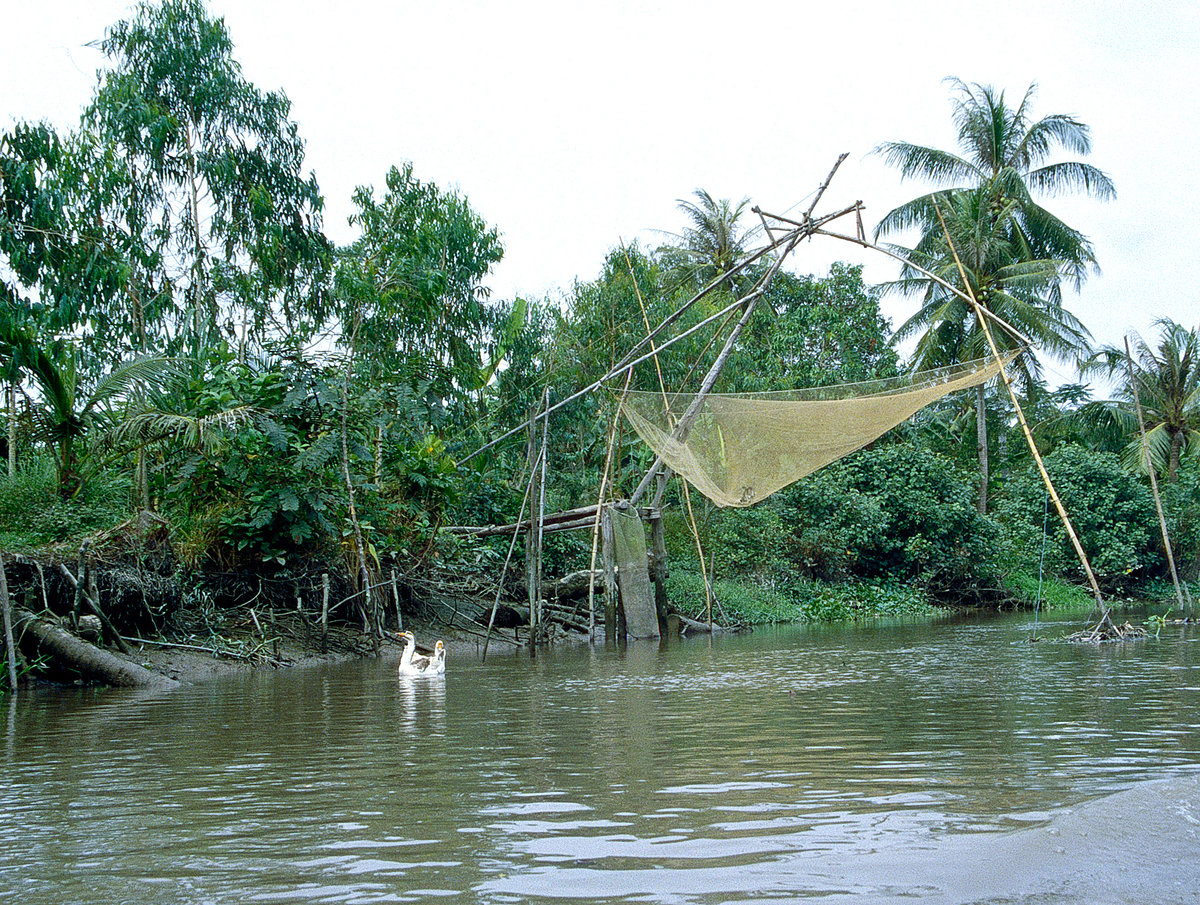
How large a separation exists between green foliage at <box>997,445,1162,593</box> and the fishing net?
535 inches

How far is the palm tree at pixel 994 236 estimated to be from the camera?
68.2ft

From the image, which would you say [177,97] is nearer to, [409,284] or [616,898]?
[409,284]

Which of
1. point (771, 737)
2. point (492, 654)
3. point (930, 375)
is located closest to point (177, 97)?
point (492, 654)

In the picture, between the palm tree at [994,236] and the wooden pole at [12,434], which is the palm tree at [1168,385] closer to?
the palm tree at [994,236]

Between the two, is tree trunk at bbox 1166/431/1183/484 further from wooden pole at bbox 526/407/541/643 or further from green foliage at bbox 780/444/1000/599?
wooden pole at bbox 526/407/541/643

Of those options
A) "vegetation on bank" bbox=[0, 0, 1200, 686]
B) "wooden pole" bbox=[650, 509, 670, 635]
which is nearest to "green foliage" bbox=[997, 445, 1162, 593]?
"vegetation on bank" bbox=[0, 0, 1200, 686]

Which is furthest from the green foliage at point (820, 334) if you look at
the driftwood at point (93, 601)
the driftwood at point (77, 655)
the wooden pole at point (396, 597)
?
the driftwood at point (77, 655)

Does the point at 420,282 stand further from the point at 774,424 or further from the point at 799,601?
the point at 799,601

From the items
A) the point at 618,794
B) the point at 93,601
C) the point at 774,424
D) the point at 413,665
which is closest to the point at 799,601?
the point at 774,424

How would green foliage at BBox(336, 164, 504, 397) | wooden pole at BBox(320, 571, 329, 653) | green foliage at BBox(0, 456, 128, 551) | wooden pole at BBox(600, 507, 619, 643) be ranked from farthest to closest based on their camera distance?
green foliage at BBox(336, 164, 504, 397) → wooden pole at BBox(600, 507, 619, 643) → wooden pole at BBox(320, 571, 329, 653) → green foliage at BBox(0, 456, 128, 551)

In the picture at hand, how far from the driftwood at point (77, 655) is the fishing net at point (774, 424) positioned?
540cm

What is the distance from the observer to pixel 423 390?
41.4 feet

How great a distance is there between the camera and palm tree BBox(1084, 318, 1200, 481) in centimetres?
2284

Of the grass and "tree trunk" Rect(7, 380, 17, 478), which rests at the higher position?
"tree trunk" Rect(7, 380, 17, 478)
